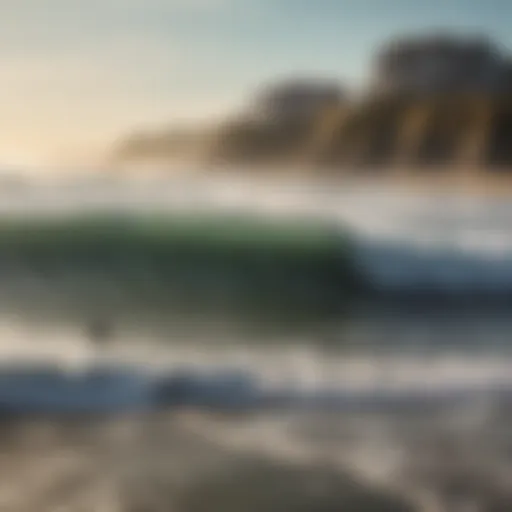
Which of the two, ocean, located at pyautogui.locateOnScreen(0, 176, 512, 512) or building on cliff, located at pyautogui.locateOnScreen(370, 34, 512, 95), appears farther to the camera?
building on cliff, located at pyautogui.locateOnScreen(370, 34, 512, 95)

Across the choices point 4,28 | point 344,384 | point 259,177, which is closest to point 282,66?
point 259,177

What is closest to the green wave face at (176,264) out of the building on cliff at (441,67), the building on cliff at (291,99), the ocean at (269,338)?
the ocean at (269,338)

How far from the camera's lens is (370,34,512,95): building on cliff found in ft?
4.74

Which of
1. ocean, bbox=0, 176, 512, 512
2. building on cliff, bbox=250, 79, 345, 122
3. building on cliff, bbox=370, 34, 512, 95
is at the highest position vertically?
building on cliff, bbox=370, 34, 512, 95

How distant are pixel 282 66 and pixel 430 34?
0.33 meters

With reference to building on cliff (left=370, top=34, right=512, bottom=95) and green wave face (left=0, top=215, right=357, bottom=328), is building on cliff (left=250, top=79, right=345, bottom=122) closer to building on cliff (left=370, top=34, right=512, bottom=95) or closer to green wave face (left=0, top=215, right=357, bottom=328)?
building on cliff (left=370, top=34, right=512, bottom=95)

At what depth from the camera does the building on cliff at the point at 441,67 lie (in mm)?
1444

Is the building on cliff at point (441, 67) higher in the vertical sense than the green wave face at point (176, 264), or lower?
higher

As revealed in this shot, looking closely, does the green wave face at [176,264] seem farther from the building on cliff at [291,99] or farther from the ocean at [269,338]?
the building on cliff at [291,99]

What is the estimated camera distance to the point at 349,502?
1.13m

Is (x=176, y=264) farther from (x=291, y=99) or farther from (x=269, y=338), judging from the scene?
(x=291, y=99)

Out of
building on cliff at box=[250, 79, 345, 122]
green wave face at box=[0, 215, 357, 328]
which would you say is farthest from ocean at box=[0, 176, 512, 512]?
building on cliff at box=[250, 79, 345, 122]

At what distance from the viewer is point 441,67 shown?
145 centimetres

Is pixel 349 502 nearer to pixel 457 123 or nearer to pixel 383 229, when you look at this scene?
pixel 383 229
